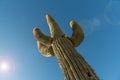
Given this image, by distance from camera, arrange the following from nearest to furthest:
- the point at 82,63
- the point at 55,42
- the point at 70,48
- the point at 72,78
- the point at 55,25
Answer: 1. the point at 72,78
2. the point at 82,63
3. the point at 70,48
4. the point at 55,42
5. the point at 55,25

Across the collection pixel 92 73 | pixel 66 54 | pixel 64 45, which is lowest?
pixel 92 73

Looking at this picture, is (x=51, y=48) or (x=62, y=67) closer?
(x=62, y=67)

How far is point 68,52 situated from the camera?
5344 mm

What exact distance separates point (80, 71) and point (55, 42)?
5.05ft

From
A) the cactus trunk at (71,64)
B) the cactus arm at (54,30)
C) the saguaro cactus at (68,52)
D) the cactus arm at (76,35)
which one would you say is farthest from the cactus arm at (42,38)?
the cactus arm at (76,35)

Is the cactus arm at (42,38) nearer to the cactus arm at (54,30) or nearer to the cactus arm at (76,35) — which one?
the cactus arm at (54,30)

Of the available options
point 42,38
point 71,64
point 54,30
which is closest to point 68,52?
point 71,64

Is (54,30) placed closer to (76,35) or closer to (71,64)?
(76,35)

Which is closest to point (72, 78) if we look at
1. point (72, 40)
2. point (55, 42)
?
point (55, 42)

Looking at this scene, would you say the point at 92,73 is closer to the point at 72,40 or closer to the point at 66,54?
the point at 66,54

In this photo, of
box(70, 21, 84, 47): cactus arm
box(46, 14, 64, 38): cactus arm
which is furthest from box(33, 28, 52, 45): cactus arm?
box(70, 21, 84, 47): cactus arm

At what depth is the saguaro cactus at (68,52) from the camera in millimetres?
4749

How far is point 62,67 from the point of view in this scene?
5.19 metres

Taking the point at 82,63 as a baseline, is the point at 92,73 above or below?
below
